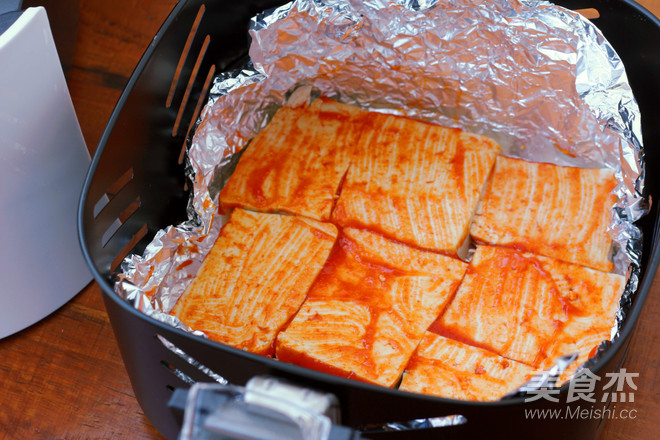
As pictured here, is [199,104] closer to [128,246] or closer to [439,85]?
[128,246]

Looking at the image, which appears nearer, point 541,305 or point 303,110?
point 541,305

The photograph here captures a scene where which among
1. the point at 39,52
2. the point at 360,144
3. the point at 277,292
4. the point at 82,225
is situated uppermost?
the point at 39,52

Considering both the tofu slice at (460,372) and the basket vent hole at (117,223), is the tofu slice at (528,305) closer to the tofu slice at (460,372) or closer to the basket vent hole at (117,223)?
the tofu slice at (460,372)

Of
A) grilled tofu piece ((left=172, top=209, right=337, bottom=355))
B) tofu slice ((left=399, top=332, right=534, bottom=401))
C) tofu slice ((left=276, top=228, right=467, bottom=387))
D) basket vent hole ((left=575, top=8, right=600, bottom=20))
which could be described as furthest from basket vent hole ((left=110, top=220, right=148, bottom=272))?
basket vent hole ((left=575, top=8, right=600, bottom=20))

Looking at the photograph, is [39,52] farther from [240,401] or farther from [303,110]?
[240,401]

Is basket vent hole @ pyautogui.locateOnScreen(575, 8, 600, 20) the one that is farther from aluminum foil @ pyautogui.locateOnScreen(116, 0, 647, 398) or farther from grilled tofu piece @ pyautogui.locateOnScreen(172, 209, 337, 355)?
grilled tofu piece @ pyautogui.locateOnScreen(172, 209, 337, 355)

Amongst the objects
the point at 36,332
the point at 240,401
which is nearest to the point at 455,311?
the point at 240,401

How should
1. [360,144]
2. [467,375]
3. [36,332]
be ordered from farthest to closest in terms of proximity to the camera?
[360,144]
[36,332]
[467,375]

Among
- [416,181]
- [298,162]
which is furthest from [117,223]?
[416,181]
